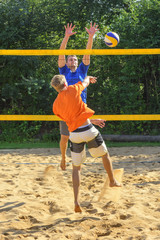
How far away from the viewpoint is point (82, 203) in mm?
3455

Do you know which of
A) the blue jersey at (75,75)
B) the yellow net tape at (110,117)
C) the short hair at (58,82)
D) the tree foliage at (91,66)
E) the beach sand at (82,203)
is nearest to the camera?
the beach sand at (82,203)

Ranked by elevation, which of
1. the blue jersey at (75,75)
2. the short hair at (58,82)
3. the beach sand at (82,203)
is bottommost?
the beach sand at (82,203)

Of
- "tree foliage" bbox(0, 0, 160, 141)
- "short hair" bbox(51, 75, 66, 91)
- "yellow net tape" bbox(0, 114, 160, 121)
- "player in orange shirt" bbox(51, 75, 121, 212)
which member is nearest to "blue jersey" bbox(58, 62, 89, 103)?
"yellow net tape" bbox(0, 114, 160, 121)

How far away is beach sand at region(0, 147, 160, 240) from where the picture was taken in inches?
104

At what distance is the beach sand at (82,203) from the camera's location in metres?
2.64

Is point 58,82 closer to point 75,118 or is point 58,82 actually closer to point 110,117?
point 75,118

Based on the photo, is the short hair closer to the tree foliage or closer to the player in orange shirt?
the player in orange shirt

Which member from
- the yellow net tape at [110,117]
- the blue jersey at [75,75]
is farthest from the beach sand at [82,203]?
the blue jersey at [75,75]

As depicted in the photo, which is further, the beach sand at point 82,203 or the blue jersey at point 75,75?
the blue jersey at point 75,75

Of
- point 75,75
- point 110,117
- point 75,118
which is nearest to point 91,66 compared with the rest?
point 110,117

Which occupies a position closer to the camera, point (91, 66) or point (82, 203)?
point (82, 203)

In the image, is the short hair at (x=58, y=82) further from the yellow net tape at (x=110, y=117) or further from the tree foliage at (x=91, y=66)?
the tree foliage at (x=91, y=66)

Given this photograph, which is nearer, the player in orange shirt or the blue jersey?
the player in orange shirt

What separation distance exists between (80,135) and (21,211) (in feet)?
3.09
